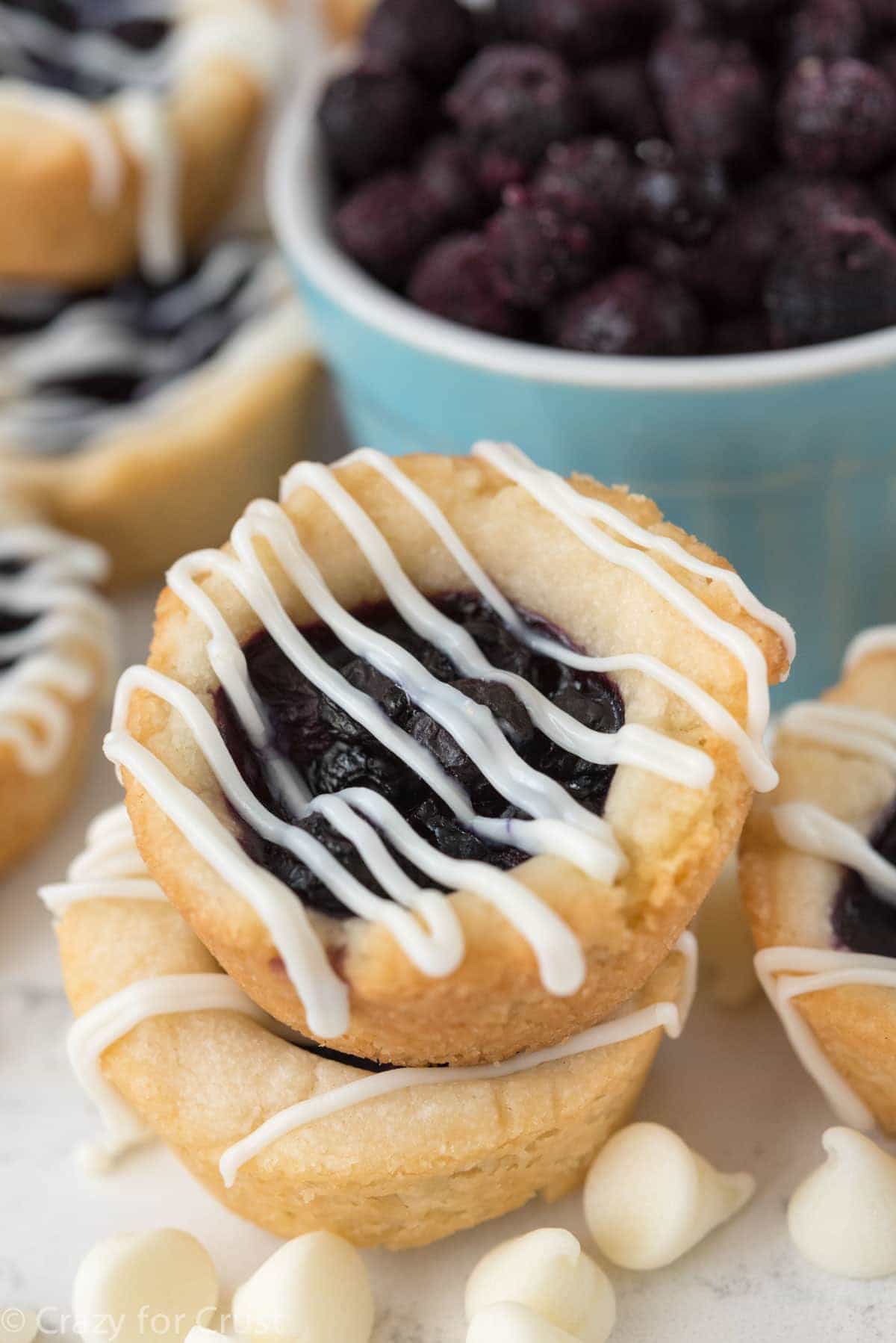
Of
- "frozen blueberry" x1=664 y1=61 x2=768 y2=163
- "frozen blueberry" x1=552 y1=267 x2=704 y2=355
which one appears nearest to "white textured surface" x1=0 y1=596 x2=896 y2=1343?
"frozen blueberry" x1=552 y1=267 x2=704 y2=355

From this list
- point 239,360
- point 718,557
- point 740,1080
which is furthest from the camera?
point 239,360

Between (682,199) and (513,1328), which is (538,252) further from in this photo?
(513,1328)

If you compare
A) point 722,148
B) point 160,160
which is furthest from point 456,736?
point 160,160

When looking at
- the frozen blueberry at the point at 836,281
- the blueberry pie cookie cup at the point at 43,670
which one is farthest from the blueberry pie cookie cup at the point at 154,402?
the frozen blueberry at the point at 836,281

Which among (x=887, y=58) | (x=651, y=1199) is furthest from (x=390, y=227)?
(x=651, y=1199)

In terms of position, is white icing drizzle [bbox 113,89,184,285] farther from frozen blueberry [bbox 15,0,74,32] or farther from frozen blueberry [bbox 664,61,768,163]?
frozen blueberry [bbox 664,61,768,163]

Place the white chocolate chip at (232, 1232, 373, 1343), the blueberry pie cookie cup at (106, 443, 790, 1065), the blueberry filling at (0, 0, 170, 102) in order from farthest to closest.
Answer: the blueberry filling at (0, 0, 170, 102) < the white chocolate chip at (232, 1232, 373, 1343) < the blueberry pie cookie cup at (106, 443, 790, 1065)

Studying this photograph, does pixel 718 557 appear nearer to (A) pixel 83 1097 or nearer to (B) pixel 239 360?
(A) pixel 83 1097
